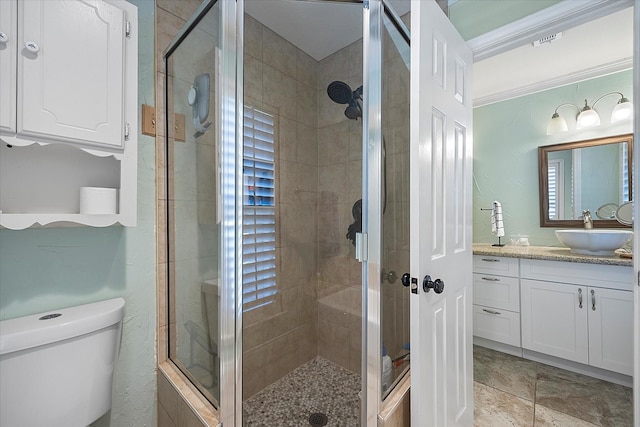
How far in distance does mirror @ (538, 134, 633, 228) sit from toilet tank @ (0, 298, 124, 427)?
3304 mm

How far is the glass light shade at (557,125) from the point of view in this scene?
7.91 feet

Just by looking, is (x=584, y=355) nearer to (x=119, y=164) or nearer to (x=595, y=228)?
(x=595, y=228)

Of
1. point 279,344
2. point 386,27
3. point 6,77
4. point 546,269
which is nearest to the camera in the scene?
point 6,77

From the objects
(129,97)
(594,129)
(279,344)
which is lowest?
(279,344)

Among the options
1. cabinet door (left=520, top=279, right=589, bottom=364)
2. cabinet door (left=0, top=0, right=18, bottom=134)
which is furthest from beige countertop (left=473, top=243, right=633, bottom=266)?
cabinet door (left=0, top=0, right=18, bottom=134)

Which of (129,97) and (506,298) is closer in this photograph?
(129,97)

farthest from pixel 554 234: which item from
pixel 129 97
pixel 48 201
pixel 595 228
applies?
pixel 48 201

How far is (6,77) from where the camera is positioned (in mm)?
809

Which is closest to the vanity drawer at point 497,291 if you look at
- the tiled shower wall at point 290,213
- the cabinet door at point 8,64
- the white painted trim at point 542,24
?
the tiled shower wall at point 290,213

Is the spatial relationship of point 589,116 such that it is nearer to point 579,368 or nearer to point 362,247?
point 579,368

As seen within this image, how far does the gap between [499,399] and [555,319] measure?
0.80 metres

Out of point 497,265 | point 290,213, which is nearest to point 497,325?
point 497,265

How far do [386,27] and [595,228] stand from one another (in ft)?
8.31

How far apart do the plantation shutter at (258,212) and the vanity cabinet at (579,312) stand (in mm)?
2042
